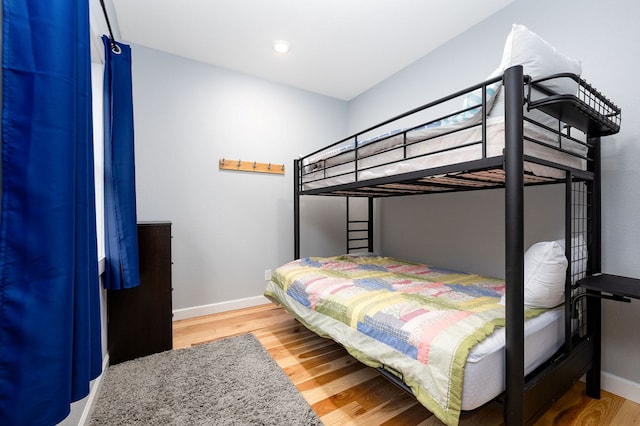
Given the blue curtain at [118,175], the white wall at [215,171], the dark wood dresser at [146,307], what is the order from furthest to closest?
the white wall at [215,171], the dark wood dresser at [146,307], the blue curtain at [118,175]

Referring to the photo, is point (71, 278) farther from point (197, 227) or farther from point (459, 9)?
point (459, 9)

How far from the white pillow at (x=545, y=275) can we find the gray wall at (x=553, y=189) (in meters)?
0.64

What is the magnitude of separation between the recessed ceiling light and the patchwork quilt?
192 cm

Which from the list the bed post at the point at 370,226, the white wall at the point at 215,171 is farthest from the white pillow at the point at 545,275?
the white wall at the point at 215,171

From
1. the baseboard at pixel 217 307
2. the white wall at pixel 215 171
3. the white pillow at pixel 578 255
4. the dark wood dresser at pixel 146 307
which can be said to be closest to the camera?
the white pillow at pixel 578 255

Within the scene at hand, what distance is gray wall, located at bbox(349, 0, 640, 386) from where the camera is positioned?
4.95 feet

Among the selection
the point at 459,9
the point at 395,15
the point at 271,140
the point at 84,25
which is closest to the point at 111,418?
the point at 84,25

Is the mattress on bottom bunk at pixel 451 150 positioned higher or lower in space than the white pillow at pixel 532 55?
lower

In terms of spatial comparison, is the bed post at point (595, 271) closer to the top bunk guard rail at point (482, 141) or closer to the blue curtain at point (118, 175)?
the top bunk guard rail at point (482, 141)

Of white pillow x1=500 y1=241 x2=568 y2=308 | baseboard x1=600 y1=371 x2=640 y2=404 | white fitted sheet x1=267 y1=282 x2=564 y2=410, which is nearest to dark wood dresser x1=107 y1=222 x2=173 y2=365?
white fitted sheet x1=267 y1=282 x2=564 y2=410

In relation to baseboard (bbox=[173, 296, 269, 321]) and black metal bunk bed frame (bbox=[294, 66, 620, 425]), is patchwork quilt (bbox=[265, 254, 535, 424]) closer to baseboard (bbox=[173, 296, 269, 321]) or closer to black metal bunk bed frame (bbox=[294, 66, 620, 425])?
black metal bunk bed frame (bbox=[294, 66, 620, 425])

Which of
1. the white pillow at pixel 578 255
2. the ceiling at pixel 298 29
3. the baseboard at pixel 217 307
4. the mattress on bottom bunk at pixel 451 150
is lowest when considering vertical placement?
the baseboard at pixel 217 307

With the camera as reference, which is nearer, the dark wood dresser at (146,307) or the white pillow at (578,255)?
the white pillow at (578,255)

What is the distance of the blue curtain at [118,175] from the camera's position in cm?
162
